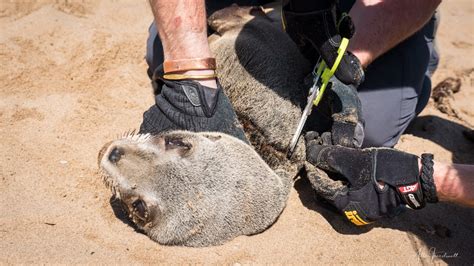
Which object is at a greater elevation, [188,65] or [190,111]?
[188,65]

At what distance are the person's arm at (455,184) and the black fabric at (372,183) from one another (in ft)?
0.48

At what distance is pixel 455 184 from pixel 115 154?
2.15 meters

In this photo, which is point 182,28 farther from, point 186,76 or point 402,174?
point 402,174

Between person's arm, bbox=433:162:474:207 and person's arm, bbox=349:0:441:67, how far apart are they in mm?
1185

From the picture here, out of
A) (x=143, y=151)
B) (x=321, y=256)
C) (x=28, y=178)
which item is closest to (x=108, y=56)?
(x=28, y=178)

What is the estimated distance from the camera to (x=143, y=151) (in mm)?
3051

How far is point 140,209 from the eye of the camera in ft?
9.91

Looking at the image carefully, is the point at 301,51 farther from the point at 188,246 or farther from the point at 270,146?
the point at 188,246

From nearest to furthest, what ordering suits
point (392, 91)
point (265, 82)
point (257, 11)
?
1. point (265, 82)
2. point (392, 91)
3. point (257, 11)

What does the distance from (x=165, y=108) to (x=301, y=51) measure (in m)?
1.21

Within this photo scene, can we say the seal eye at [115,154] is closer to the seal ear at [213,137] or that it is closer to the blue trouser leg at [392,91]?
the seal ear at [213,137]

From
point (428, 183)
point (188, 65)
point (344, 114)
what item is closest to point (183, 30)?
point (188, 65)

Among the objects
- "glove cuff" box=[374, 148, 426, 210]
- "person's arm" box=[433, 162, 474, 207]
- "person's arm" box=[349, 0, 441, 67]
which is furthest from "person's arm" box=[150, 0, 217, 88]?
"person's arm" box=[433, 162, 474, 207]

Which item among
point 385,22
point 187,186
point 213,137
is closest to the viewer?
point 187,186
